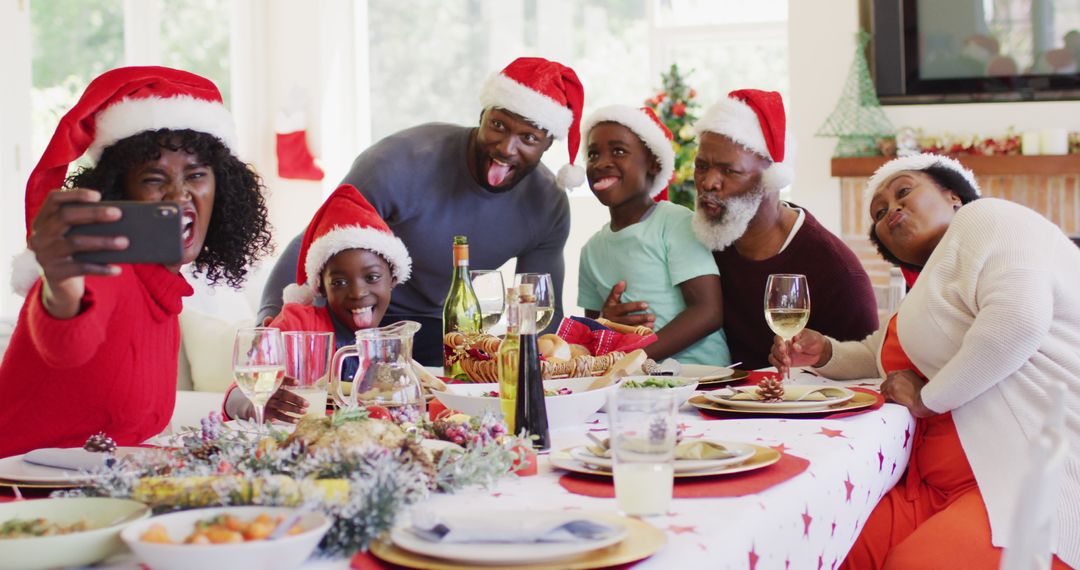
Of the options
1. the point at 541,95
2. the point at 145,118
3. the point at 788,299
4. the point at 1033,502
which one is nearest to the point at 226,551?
the point at 1033,502

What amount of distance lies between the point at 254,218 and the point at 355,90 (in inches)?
204

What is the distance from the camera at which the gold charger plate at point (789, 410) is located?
1763 mm

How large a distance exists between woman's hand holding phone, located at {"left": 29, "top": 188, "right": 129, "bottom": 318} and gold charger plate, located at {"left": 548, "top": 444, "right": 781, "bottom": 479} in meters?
0.56

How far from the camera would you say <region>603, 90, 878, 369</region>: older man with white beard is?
276 cm

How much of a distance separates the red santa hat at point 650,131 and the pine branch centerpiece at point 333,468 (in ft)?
5.64

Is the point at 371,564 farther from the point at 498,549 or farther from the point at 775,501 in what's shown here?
the point at 775,501

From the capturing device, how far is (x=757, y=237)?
2855mm

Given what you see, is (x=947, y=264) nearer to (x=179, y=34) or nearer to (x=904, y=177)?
(x=904, y=177)

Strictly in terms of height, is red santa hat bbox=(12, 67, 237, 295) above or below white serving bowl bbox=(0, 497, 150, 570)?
above

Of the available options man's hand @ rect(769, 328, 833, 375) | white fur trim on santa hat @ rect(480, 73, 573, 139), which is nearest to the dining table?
man's hand @ rect(769, 328, 833, 375)

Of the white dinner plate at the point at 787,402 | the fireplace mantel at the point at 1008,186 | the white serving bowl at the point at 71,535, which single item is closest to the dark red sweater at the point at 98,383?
the white serving bowl at the point at 71,535

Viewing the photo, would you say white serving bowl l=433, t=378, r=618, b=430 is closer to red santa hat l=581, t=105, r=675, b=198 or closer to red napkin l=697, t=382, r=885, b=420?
red napkin l=697, t=382, r=885, b=420

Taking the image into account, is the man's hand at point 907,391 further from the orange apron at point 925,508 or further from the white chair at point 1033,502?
the white chair at point 1033,502

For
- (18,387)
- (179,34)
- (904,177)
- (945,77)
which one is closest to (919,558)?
(904,177)
